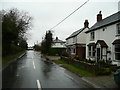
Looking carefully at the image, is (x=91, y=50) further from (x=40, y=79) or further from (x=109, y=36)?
(x=40, y=79)

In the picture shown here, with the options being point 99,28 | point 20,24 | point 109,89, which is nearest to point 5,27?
point 99,28

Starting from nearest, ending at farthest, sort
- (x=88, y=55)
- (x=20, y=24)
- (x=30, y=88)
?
(x=30, y=88), (x=88, y=55), (x=20, y=24)

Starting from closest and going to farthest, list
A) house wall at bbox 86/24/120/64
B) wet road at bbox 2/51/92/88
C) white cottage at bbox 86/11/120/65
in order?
wet road at bbox 2/51/92/88, white cottage at bbox 86/11/120/65, house wall at bbox 86/24/120/64

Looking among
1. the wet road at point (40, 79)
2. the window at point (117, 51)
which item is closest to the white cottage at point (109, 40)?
the window at point (117, 51)

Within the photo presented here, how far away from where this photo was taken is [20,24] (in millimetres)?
51281

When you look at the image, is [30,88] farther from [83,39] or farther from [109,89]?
[83,39]

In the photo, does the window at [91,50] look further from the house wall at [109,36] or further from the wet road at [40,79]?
the wet road at [40,79]

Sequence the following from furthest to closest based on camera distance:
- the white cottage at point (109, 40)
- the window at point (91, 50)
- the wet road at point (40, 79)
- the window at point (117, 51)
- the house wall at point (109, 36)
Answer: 1. the window at point (91, 50)
2. the house wall at point (109, 36)
3. the white cottage at point (109, 40)
4. the window at point (117, 51)
5. the wet road at point (40, 79)

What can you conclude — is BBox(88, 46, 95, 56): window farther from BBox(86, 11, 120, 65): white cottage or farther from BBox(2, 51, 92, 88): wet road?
BBox(2, 51, 92, 88): wet road

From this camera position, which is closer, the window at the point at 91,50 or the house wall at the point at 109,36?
the house wall at the point at 109,36

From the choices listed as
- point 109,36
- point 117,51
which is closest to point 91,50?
point 109,36

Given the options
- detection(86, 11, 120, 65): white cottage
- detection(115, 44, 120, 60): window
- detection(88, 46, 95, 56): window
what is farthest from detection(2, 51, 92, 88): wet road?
detection(88, 46, 95, 56): window

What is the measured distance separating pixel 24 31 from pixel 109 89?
155 feet

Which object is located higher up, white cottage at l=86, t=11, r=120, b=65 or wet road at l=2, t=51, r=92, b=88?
white cottage at l=86, t=11, r=120, b=65
